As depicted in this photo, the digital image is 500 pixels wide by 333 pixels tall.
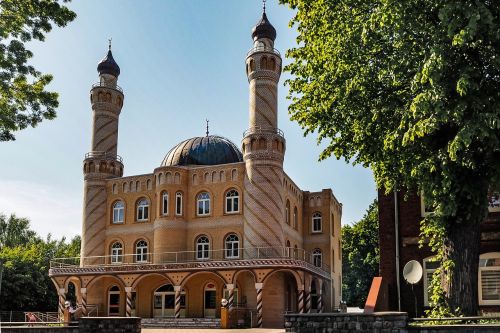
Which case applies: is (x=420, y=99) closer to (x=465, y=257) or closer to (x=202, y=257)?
(x=465, y=257)

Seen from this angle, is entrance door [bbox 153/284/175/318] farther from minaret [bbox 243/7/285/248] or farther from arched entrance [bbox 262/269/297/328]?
arched entrance [bbox 262/269/297/328]

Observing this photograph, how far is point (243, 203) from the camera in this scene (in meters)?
33.2

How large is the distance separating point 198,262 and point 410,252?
1612cm

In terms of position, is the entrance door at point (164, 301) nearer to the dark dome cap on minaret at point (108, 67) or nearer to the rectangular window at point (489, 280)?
the dark dome cap on minaret at point (108, 67)

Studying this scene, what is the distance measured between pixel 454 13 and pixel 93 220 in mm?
29939

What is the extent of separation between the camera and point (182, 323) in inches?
→ 1176

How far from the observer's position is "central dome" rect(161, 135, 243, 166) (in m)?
37.1

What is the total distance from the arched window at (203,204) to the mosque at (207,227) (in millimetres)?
60

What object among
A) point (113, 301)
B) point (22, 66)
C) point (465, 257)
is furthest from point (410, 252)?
point (113, 301)

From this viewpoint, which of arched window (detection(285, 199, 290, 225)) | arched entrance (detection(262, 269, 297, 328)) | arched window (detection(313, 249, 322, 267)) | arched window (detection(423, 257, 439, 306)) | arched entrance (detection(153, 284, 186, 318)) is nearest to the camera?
arched window (detection(423, 257, 439, 306))

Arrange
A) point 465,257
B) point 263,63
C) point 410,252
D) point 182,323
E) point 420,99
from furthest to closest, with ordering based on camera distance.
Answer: point 263,63
point 182,323
point 410,252
point 465,257
point 420,99

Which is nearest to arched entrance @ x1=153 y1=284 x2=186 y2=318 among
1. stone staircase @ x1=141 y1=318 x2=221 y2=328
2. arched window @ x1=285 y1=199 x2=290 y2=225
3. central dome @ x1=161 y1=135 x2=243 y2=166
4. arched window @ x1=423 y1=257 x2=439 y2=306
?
stone staircase @ x1=141 y1=318 x2=221 y2=328

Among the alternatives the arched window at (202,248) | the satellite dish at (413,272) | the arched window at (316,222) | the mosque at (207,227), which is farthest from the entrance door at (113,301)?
the satellite dish at (413,272)

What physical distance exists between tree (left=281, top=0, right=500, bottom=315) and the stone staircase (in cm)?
1626
